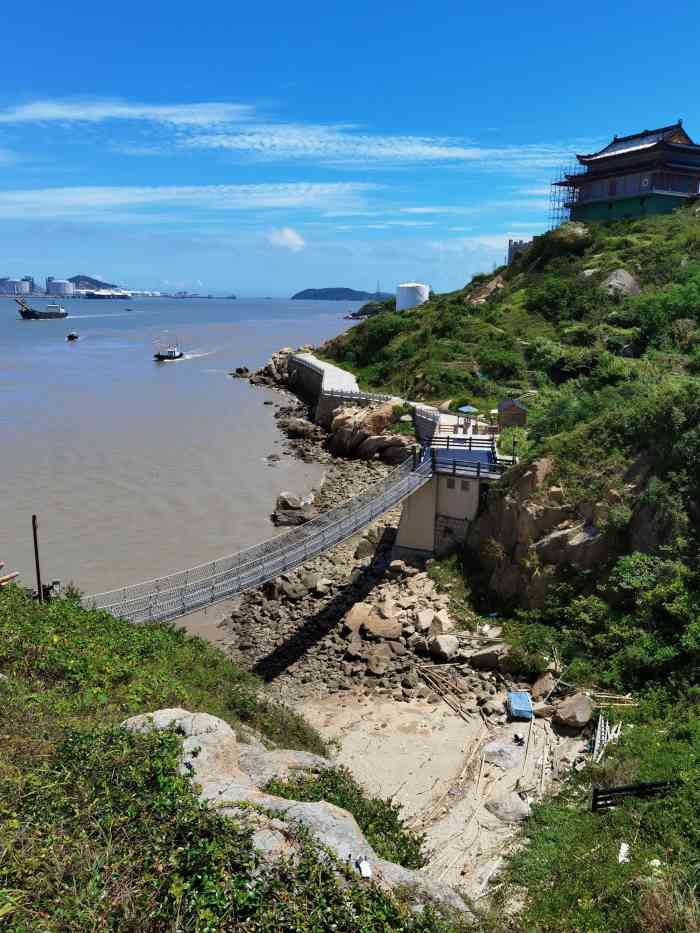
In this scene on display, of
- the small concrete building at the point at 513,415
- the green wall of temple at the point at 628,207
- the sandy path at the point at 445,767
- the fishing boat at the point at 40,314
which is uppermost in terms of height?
the green wall of temple at the point at 628,207

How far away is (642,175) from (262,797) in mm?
56643

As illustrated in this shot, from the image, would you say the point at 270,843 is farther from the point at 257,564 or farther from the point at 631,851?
the point at 257,564

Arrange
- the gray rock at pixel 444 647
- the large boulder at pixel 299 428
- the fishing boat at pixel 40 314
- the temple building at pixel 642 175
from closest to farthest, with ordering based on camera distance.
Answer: the gray rock at pixel 444 647 < the large boulder at pixel 299 428 < the temple building at pixel 642 175 < the fishing boat at pixel 40 314

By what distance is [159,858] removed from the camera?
6914mm

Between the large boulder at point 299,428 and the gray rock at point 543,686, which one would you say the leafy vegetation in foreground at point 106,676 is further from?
the large boulder at point 299,428

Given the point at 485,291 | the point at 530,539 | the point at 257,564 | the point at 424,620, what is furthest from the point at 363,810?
the point at 485,291

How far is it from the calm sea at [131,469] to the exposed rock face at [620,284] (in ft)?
72.5

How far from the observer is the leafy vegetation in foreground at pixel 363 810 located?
928 cm

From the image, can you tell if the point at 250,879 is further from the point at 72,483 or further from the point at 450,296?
the point at 450,296

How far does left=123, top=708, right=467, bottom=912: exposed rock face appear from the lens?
7.73 meters

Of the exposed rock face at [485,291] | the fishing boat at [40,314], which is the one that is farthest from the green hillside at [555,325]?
the fishing boat at [40,314]

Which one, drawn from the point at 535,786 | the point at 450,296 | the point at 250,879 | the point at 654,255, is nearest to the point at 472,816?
the point at 535,786

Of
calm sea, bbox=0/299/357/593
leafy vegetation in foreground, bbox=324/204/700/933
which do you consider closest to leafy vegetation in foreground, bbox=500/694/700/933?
leafy vegetation in foreground, bbox=324/204/700/933

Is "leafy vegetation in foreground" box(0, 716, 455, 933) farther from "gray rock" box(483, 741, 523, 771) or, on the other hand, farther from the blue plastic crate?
the blue plastic crate
